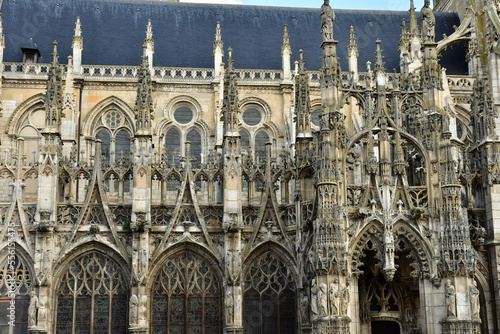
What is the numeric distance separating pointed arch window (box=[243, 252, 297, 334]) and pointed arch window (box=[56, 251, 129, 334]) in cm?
341

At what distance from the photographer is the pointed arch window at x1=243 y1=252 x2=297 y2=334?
20.0 metres

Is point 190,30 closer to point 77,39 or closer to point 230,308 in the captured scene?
point 77,39

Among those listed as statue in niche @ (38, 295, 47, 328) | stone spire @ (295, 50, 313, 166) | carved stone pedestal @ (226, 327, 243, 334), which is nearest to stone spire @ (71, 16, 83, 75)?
stone spire @ (295, 50, 313, 166)

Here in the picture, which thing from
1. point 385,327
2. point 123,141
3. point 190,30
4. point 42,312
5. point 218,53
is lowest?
point 385,327

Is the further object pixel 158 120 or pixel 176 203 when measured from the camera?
pixel 158 120

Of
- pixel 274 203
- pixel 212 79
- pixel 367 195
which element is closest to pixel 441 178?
pixel 367 195

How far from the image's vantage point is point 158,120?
106ft

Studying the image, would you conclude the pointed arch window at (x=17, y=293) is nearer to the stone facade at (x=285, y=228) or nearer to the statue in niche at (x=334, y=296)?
the stone facade at (x=285, y=228)

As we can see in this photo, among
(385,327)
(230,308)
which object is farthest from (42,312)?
(385,327)

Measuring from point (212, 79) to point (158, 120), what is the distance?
307cm

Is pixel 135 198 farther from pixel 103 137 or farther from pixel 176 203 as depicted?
pixel 103 137

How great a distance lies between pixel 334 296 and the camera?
17.5 metres

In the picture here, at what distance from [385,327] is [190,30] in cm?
2084

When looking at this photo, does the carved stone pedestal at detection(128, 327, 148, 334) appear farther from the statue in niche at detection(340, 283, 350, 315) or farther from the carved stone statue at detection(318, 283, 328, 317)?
the statue in niche at detection(340, 283, 350, 315)
